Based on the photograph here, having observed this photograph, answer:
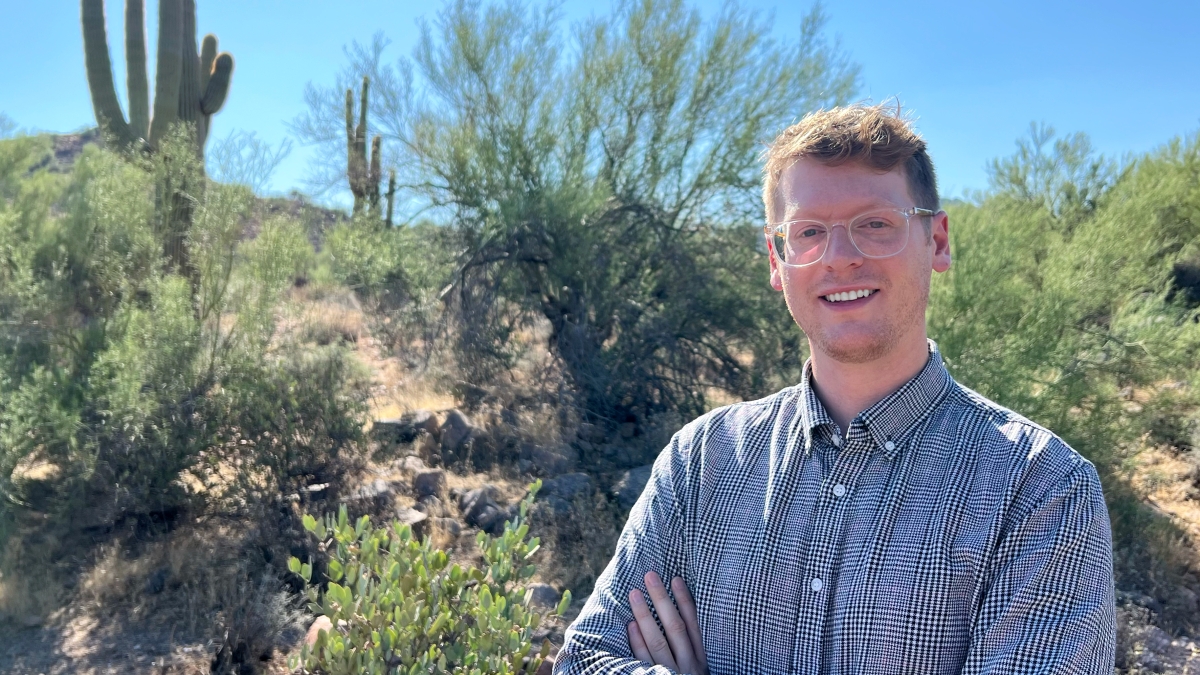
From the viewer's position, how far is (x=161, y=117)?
10852 millimetres

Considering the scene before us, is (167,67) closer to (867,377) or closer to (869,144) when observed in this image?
(869,144)

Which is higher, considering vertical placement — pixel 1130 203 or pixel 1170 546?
pixel 1130 203

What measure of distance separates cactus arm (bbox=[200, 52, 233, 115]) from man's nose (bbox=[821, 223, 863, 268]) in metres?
12.0

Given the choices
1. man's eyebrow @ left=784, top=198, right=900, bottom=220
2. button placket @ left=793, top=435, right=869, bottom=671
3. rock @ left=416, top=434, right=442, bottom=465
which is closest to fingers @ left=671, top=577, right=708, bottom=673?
button placket @ left=793, top=435, right=869, bottom=671

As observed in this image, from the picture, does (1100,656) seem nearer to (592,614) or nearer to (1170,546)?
(592,614)

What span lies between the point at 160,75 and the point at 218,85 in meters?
1.07

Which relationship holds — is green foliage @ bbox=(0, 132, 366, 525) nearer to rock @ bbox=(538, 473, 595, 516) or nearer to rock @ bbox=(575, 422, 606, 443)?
rock @ bbox=(538, 473, 595, 516)

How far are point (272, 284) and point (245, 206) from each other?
75 centimetres

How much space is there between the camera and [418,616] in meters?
2.53

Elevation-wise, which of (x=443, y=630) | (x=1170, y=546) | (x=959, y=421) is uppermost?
(x=959, y=421)

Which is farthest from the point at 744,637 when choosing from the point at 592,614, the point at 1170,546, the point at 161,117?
the point at 161,117

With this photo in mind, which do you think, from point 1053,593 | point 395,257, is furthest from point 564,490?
point 1053,593

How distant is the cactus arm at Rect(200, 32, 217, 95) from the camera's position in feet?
40.2

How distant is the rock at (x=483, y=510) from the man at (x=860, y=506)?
5152 mm
